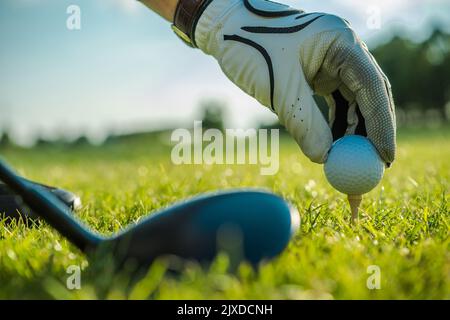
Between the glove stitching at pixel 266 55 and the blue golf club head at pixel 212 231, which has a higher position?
the glove stitching at pixel 266 55

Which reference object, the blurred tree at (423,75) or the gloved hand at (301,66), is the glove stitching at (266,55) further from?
the blurred tree at (423,75)

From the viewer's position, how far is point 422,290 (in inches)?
63.9

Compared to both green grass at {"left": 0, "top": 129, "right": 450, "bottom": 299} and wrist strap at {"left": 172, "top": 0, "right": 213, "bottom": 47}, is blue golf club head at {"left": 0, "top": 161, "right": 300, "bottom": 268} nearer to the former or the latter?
green grass at {"left": 0, "top": 129, "right": 450, "bottom": 299}

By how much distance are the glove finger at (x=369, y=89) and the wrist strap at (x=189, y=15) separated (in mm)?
803

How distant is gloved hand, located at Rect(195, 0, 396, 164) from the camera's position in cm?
263

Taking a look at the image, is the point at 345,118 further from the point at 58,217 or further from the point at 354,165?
the point at 58,217

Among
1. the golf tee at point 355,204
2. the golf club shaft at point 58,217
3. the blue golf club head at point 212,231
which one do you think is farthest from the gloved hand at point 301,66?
the golf club shaft at point 58,217

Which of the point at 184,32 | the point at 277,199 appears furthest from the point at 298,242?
the point at 184,32

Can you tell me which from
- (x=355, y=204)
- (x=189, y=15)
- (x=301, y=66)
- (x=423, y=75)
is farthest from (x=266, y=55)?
(x=423, y=75)

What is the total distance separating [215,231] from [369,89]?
1276 mm

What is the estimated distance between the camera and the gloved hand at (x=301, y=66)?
2631 mm
